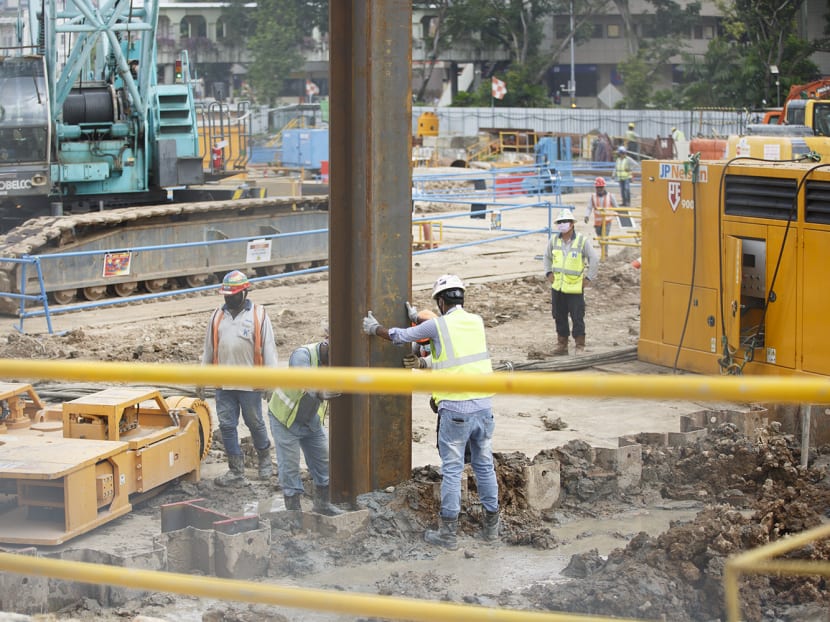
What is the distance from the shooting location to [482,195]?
1182 inches

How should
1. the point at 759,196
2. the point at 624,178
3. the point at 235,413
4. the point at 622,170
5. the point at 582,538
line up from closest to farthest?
the point at 582,538, the point at 235,413, the point at 759,196, the point at 624,178, the point at 622,170

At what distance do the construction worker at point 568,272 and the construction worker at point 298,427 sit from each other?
563 cm

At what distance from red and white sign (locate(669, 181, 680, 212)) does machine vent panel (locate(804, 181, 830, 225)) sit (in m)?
1.81

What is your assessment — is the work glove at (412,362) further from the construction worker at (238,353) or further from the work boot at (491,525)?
the construction worker at (238,353)

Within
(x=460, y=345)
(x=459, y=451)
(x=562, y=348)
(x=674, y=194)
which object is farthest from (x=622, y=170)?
(x=459, y=451)

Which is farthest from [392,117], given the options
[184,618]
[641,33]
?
[641,33]

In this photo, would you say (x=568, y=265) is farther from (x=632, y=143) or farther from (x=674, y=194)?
(x=632, y=143)

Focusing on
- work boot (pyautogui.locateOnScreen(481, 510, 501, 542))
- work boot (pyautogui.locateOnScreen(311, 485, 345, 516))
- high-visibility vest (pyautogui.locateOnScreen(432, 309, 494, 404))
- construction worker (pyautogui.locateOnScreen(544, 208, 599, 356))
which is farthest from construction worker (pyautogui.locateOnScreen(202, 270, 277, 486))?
construction worker (pyautogui.locateOnScreen(544, 208, 599, 356))

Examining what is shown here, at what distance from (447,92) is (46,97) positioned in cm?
6038

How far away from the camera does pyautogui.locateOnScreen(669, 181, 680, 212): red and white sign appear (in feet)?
39.6

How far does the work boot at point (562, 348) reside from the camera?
13.4m

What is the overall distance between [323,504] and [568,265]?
19.8 ft

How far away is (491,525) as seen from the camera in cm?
738

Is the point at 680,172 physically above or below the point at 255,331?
above
